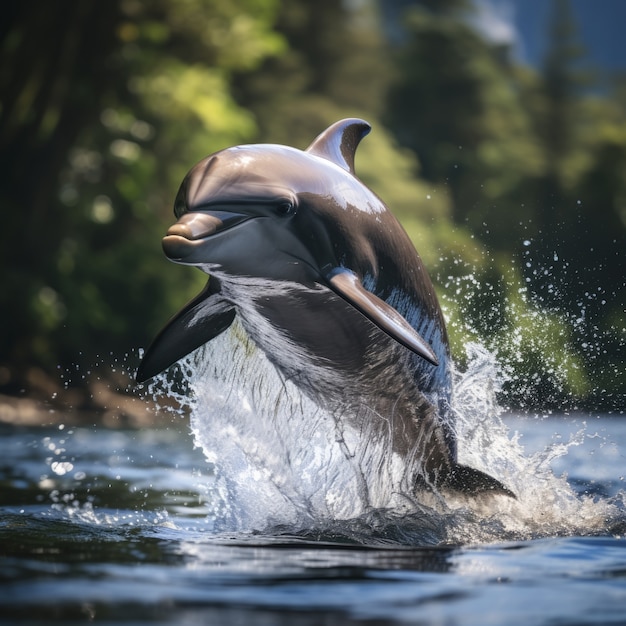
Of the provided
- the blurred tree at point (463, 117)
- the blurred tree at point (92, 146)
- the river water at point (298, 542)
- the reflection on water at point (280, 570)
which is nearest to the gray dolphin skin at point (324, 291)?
the river water at point (298, 542)

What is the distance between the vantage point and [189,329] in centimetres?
698

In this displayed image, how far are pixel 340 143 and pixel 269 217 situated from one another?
140 cm

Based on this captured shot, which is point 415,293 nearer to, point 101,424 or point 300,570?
point 300,570

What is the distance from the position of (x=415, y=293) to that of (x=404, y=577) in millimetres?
2293

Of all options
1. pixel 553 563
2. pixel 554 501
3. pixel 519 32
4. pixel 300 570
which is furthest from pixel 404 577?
pixel 519 32

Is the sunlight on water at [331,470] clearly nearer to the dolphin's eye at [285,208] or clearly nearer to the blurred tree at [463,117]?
the dolphin's eye at [285,208]

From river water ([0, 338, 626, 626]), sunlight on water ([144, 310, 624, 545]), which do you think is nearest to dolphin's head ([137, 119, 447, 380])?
sunlight on water ([144, 310, 624, 545])

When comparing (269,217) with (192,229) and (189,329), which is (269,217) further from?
(189,329)

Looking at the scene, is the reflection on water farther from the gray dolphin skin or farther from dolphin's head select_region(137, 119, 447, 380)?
dolphin's head select_region(137, 119, 447, 380)

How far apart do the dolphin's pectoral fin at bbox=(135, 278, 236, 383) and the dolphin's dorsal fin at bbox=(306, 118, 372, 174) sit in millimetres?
1164

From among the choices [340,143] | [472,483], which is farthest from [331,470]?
[340,143]

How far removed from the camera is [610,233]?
38.1 m

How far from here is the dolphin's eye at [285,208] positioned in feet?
20.3

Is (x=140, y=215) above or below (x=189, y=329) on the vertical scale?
above
